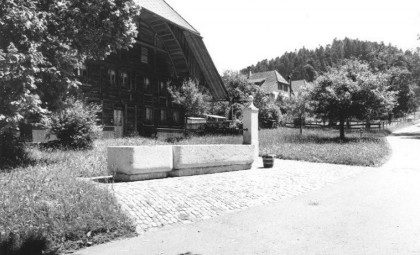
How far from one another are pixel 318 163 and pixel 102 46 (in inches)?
409

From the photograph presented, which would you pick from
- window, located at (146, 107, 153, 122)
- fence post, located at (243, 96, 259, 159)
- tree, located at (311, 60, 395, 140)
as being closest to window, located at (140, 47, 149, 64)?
window, located at (146, 107, 153, 122)

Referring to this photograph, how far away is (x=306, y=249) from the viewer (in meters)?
5.03

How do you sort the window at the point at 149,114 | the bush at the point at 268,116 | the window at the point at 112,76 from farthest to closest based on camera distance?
the bush at the point at 268,116 → the window at the point at 149,114 → the window at the point at 112,76

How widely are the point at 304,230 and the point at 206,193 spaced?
3107 millimetres

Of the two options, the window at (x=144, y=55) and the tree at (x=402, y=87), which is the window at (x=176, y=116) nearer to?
the window at (x=144, y=55)

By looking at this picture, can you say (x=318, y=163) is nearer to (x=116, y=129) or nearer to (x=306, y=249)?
(x=306, y=249)

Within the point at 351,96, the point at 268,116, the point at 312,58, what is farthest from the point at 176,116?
the point at 312,58

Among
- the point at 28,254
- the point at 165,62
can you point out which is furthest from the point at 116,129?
the point at 28,254

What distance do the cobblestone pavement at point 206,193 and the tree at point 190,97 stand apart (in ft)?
62.6

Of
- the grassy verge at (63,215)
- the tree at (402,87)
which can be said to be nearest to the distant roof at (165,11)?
the grassy verge at (63,215)

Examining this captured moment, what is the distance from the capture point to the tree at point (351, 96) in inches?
1062

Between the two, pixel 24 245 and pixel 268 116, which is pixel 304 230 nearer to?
pixel 24 245

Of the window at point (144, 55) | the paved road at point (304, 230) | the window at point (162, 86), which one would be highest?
the window at point (144, 55)

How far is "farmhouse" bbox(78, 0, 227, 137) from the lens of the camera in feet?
88.0
